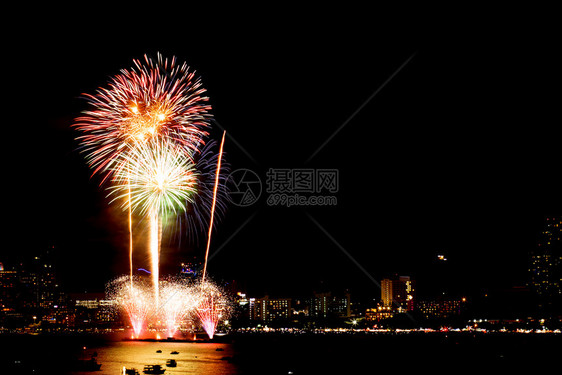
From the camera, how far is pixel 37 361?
74.2m

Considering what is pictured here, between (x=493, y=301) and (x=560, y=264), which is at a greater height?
(x=560, y=264)

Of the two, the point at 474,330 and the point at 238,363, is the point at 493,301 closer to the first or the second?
the point at 474,330

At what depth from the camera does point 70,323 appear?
628 ft

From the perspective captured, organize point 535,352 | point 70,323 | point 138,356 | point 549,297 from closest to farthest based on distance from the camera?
point 138,356 < point 535,352 < point 549,297 < point 70,323

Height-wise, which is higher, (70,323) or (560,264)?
(560,264)

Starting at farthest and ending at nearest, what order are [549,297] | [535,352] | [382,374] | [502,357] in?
[549,297], [535,352], [502,357], [382,374]

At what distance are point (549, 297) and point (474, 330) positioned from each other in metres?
26.0

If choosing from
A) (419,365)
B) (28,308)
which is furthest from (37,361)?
(28,308)

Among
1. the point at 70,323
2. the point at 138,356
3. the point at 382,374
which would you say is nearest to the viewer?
the point at 382,374

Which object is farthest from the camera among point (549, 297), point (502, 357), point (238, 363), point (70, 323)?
point (70, 323)

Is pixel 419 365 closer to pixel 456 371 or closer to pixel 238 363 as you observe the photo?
pixel 456 371

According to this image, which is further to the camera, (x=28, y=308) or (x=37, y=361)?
(x=28, y=308)

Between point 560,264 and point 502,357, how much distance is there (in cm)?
10814

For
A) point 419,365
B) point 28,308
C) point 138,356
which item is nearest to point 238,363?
point 138,356
